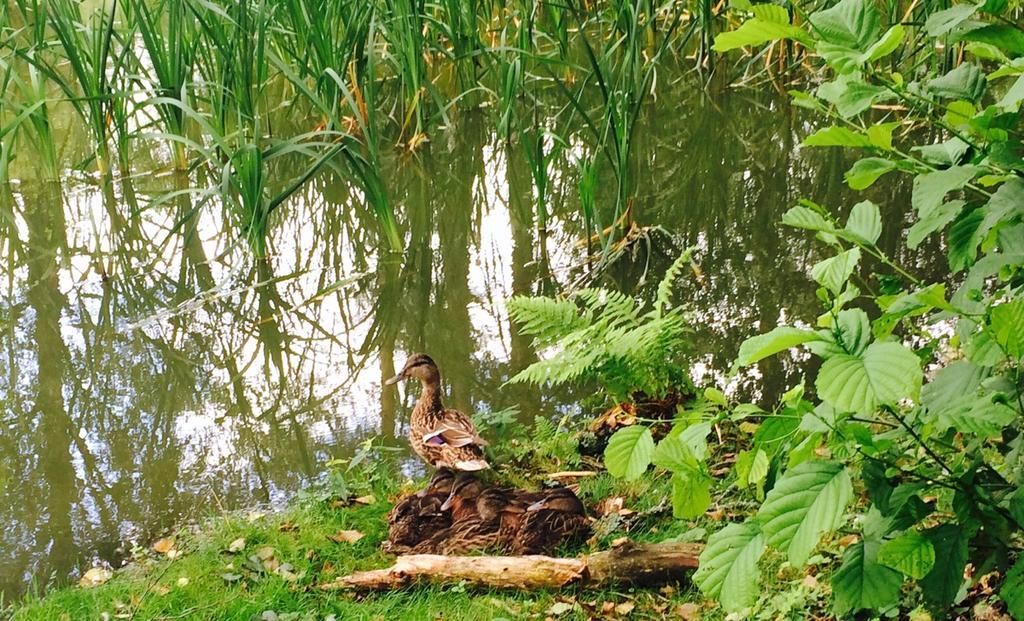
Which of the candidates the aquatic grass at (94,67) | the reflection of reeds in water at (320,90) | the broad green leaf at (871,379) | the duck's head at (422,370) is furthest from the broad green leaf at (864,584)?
the aquatic grass at (94,67)

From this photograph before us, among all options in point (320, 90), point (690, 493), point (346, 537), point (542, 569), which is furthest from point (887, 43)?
point (320, 90)

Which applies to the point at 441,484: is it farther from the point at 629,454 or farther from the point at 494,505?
the point at 629,454

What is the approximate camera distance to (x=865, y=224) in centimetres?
173

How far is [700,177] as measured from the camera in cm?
625

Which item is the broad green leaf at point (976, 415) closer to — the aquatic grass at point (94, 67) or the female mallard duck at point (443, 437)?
the female mallard duck at point (443, 437)

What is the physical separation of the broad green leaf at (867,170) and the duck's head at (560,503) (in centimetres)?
154

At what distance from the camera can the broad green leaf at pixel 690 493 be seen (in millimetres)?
1636

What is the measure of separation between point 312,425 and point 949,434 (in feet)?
9.37

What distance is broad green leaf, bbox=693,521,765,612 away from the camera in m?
1.47

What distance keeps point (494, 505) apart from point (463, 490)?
0.41 ft

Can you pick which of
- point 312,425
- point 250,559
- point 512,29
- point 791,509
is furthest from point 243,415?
point 512,29

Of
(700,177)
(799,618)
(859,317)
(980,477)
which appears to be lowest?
(799,618)

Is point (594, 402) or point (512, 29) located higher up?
point (512, 29)

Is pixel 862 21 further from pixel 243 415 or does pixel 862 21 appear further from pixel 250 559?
pixel 243 415
